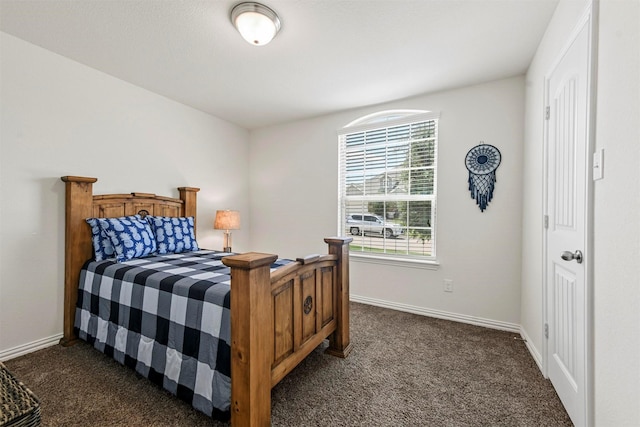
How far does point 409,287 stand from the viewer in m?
3.15

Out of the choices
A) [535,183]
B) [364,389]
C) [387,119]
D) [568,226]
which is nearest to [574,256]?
[568,226]

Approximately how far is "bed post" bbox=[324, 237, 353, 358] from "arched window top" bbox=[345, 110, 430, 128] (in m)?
1.82

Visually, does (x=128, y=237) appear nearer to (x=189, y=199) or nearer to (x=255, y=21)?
(x=189, y=199)

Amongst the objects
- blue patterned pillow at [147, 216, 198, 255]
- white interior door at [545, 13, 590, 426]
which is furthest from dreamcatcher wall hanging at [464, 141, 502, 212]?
blue patterned pillow at [147, 216, 198, 255]

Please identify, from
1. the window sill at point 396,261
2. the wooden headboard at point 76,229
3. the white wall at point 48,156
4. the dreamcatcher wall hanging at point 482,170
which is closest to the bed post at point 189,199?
the white wall at point 48,156

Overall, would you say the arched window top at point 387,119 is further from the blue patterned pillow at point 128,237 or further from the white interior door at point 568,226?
the blue patterned pillow at point 128,237

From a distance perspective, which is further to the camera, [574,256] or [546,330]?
[546,330]

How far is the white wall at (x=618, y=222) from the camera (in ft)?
3.20

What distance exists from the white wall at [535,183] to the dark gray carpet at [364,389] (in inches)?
12.3

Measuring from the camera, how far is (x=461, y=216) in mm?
2877

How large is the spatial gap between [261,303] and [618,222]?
5.11ft

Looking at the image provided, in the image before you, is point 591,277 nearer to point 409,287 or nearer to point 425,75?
point 409,287

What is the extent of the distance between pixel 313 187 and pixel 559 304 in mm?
2804

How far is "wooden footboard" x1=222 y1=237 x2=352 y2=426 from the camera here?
4.27 feet
